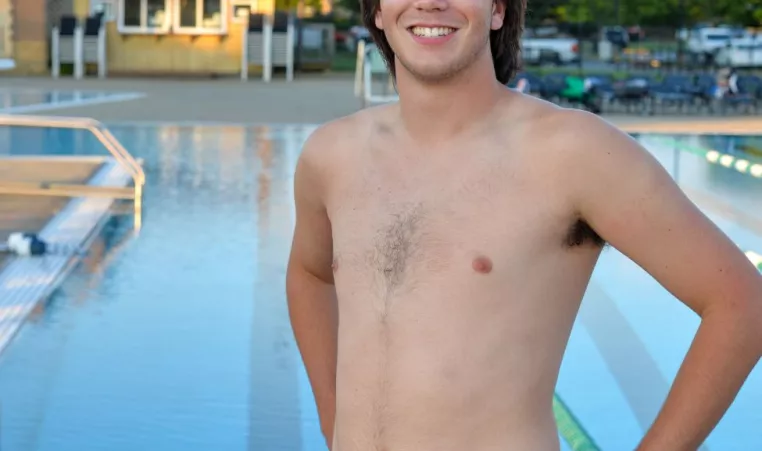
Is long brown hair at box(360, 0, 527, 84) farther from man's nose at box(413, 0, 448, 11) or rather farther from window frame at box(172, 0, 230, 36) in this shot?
window frame at box(172, 0, 230, 36)

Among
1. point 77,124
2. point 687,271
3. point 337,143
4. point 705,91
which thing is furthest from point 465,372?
point 705,91

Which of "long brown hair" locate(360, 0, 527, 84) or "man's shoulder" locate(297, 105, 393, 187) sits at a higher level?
"long brown hair" locate(360, 0, 527, 84)

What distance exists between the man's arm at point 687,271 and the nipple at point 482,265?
158mm

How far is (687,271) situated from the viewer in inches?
78.6

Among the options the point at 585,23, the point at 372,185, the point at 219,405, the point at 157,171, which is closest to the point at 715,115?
the point at 157,171

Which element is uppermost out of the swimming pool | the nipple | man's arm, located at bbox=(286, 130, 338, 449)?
the nipple

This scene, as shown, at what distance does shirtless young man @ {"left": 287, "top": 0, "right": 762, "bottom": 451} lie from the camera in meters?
1.99

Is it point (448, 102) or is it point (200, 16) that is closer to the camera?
point (448, 102)

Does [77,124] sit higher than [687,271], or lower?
lower

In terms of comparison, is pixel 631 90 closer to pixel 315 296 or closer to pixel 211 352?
pixel 211 352

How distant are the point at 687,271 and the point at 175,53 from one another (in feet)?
111

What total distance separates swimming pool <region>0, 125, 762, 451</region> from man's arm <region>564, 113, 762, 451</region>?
3506mm

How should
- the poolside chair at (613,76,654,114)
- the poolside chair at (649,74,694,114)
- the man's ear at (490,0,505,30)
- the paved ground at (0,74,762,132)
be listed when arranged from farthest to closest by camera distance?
the poolside chair at (649,74,694,114), the poolside chair at (613,76,654,114), the paved ground at (0,74,762,132), the man's ear at (490,0,505,30)

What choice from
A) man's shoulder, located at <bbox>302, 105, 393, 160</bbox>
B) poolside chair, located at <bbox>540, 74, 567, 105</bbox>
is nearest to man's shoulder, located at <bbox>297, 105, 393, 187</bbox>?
man's shoulder, located at <bbox>302, 105, 393, 160</bbox>
